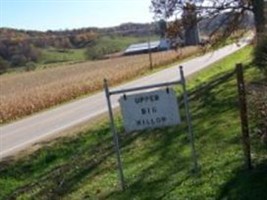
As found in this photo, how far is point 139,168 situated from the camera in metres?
11.6

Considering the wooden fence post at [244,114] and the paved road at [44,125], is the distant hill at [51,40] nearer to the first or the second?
the paved road at [44,125]

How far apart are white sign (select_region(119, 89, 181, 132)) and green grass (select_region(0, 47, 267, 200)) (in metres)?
0.94

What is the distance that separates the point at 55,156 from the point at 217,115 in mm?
4196

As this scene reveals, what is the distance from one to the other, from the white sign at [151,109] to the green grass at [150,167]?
3.08 ft

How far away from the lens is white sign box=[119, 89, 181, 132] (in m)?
9.93

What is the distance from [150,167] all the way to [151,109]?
72.2 inches

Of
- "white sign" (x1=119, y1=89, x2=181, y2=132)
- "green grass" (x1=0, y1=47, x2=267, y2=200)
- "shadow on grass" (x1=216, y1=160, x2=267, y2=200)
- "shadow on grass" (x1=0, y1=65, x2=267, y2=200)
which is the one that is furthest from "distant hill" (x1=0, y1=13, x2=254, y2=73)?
"shadow on grass" (x1=216, y1=160, x2=267, y2=200)

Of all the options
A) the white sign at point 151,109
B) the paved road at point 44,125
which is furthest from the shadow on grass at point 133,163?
the paved road at point 44,125

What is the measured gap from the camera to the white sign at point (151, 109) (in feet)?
32.6

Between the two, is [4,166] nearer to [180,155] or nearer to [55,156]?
[55,156]

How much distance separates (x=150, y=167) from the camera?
1150cm

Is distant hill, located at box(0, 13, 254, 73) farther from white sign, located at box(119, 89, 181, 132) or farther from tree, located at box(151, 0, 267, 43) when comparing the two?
white sign, located at box(119, 89, 181, 132)

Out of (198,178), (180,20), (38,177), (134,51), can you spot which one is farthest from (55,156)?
(134,51)

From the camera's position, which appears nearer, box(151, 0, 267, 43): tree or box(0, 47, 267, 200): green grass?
box(0, 47, 267, 200): green grass
